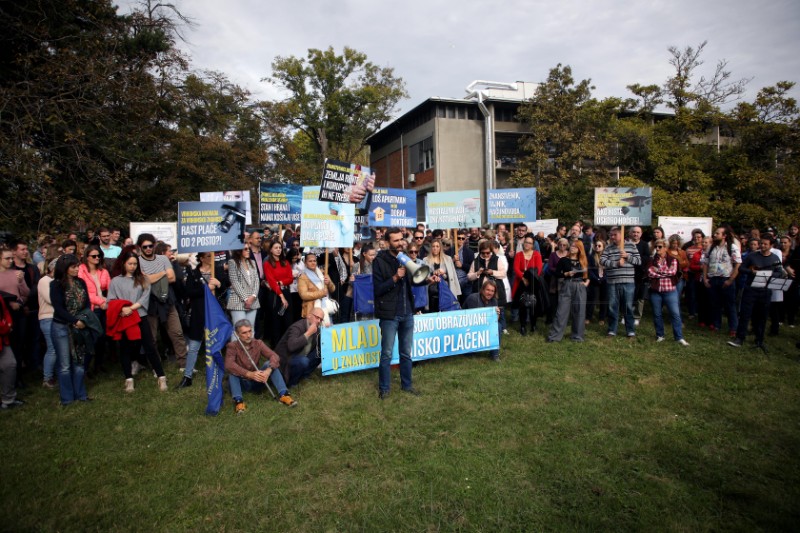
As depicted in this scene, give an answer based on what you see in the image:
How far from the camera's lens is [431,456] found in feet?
14.7

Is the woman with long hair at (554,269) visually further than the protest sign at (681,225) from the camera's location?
No

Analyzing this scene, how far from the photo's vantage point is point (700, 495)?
12.5ft

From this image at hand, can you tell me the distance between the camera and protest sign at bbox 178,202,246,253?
6570 mm

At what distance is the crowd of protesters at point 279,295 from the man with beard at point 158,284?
→ 0.06 ft

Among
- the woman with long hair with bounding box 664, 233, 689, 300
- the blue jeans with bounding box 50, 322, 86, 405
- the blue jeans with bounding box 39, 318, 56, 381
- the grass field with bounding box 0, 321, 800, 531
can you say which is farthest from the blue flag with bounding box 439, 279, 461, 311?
the blue jeans with bounding box 39, 318, 56, 381

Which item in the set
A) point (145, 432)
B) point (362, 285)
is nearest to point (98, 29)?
point (362, 285)

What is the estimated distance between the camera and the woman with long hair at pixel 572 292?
8.95 m

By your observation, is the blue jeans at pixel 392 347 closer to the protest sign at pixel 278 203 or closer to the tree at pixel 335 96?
the protest sign at pixel 278 203

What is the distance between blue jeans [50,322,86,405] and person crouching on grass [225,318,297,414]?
2.18 m

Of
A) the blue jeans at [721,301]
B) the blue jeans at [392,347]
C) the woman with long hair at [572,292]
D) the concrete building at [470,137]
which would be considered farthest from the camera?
the concrete building at [470,137]

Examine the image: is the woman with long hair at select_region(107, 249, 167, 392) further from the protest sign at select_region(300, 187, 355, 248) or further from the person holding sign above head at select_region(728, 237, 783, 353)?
the person holding sign above head at select_region(728, 237, 783, 353)

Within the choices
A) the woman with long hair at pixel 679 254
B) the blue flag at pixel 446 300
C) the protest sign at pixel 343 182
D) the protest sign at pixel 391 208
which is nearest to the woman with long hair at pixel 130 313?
the protest sign at pixel 343 182

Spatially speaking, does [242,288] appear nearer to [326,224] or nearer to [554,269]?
[326,224]

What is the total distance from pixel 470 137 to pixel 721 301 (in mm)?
31693
